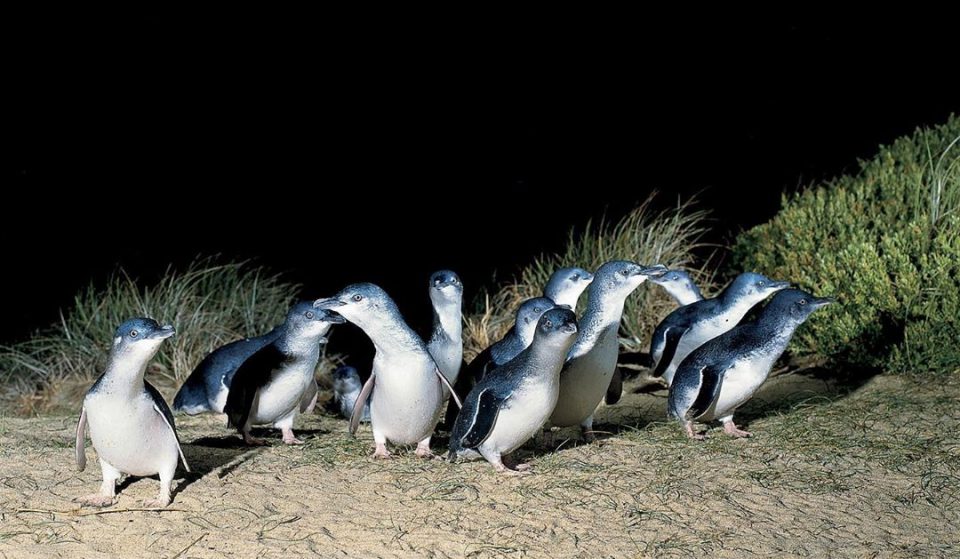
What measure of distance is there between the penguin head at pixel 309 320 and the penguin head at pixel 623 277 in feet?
4.43

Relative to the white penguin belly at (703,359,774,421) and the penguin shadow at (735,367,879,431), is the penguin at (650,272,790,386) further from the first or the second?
the white penguin belly at (703,359,774,421)

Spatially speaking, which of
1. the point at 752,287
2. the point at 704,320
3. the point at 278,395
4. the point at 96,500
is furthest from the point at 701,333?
the point at 96,500

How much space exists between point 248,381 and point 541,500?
187 centimetres

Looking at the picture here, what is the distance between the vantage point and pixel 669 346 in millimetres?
7312

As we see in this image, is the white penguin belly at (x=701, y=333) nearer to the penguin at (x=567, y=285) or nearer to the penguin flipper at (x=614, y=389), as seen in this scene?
the penguin flipper at (x=614, y=389)

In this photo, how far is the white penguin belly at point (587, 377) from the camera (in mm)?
5871

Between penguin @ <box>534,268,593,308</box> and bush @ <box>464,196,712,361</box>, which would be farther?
bush @ <box>464,196,712,361</box>

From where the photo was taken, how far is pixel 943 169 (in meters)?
8.66

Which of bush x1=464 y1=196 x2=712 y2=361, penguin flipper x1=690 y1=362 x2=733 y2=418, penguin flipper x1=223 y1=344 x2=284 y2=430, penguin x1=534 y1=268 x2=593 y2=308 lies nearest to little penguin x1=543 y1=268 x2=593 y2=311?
penguin x1=534 y1=268 x2=593 y2=308

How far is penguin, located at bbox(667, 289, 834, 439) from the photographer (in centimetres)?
599

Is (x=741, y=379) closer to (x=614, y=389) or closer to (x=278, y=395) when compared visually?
(x=614, y=389)

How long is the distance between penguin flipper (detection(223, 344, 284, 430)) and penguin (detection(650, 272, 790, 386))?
2.48 m

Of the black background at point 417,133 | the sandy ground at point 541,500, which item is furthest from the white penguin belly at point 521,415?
the black background at point 417,133

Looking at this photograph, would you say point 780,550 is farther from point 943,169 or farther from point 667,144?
point 667,144
